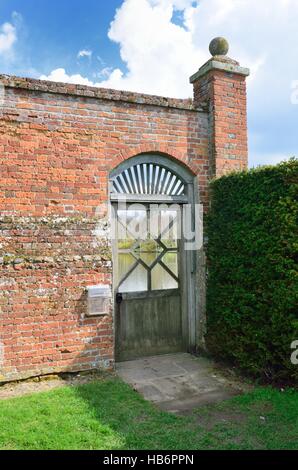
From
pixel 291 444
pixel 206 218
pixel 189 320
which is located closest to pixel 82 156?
pixel 206 218

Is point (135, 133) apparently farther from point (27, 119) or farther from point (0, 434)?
point (0, 434)

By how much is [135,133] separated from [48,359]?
3.26 meters

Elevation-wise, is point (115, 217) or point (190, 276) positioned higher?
point (115, 217)

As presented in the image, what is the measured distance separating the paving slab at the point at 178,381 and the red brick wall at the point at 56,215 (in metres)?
0.52

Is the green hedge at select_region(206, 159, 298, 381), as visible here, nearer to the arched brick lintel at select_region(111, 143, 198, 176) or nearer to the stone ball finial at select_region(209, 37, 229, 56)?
the arched brick lintel at select_region(111, 143, 198, 176)

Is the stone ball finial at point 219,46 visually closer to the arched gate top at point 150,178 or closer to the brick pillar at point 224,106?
the brick pillar at point 224,106

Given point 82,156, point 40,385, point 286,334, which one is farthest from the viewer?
point 82,156

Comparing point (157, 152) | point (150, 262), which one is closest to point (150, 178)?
point (157, 152)

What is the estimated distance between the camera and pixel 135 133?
5.38m

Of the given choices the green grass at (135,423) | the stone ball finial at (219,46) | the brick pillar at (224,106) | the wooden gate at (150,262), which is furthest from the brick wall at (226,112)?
the green grass at (135,423)

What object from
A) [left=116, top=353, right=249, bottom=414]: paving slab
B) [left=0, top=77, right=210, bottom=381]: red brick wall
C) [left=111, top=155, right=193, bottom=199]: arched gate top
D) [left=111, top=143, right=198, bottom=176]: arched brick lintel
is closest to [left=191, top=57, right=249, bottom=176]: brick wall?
[left=111, top=143, right=198, bottom=176]: arched brick lintel

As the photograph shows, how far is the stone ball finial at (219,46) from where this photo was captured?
5.91 m

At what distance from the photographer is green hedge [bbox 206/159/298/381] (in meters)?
4.31

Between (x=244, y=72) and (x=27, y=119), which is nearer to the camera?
(x=27, y=119)
